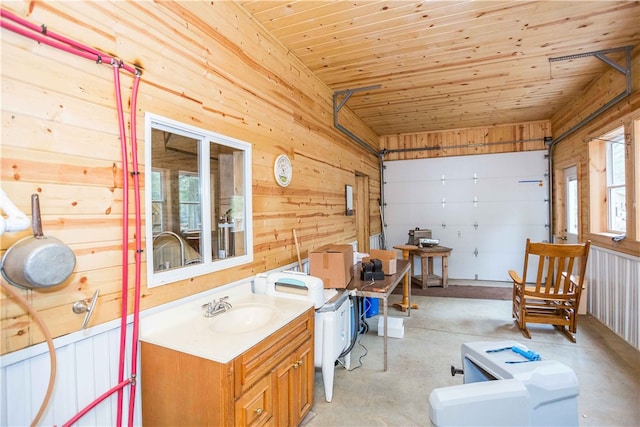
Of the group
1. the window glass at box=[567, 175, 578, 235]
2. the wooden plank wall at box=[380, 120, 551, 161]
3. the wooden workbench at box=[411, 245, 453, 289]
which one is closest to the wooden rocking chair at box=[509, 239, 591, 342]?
the wooden workbench at box=[411, 245, 453, 289]

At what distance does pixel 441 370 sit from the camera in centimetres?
275

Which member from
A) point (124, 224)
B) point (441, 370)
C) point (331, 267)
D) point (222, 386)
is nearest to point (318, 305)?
point (331, 267)

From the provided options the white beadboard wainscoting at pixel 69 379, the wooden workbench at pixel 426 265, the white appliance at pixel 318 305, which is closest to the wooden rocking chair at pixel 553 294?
the wooden workbench at pixel 426 265

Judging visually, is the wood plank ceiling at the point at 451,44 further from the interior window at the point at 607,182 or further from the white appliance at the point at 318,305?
the white appliance at the point at 318,305

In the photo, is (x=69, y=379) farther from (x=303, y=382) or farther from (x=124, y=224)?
(x=303, y=382)

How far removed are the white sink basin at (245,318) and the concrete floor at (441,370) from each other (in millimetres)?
806

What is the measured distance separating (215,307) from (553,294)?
3.35 m

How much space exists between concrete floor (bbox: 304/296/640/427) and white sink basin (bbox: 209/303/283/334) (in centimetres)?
81

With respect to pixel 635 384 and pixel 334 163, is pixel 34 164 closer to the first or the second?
pixel 334 163

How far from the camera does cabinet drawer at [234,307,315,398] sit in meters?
1.41

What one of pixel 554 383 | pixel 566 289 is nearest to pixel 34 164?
pixel 554 383

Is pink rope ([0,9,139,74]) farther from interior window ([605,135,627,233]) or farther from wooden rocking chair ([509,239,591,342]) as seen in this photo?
interior window ([605,135,627,233])

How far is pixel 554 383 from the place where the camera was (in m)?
1.11

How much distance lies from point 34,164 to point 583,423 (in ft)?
10.9
